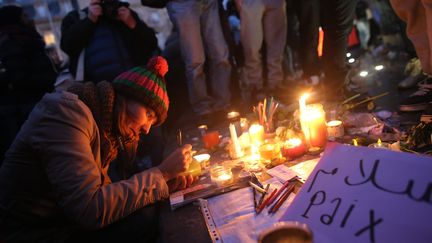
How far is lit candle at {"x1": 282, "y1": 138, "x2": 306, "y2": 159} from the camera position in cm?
245

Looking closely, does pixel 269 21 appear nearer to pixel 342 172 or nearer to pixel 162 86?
pixel 162 86

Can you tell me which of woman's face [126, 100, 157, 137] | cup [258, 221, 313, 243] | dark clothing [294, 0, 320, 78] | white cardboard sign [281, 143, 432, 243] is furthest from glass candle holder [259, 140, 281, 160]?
dark clothing [294, 0, 320, 78]

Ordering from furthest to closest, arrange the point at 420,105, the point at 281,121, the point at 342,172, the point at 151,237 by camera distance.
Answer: the point at 281,121 → the point at 420,105 → the point at 151,237 → the point at 342,172

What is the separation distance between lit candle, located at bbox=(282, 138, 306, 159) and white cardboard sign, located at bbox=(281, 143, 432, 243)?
939mm

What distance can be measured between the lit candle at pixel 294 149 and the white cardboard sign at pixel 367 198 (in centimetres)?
94

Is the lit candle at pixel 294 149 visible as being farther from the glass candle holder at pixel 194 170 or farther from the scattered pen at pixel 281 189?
the glass candle holder at pixel 194 170

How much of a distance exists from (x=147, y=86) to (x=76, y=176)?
0.73 meters

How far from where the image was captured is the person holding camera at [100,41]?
161 inches

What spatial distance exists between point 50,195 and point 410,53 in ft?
17.0

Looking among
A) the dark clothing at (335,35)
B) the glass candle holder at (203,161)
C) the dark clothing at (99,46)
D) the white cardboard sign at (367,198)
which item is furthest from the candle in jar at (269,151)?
the dark clothing at (99,46)


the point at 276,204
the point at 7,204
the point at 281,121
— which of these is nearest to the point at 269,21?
the point at 281,121

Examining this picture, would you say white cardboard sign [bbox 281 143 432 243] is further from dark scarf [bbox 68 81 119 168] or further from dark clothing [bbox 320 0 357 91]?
dark clothing [bbox 320 0 357 91]

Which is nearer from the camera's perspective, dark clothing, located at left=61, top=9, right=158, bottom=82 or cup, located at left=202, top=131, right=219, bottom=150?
cup, located at left=202, top=131, right=219, bottom=150

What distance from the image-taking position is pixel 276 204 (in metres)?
1.75
